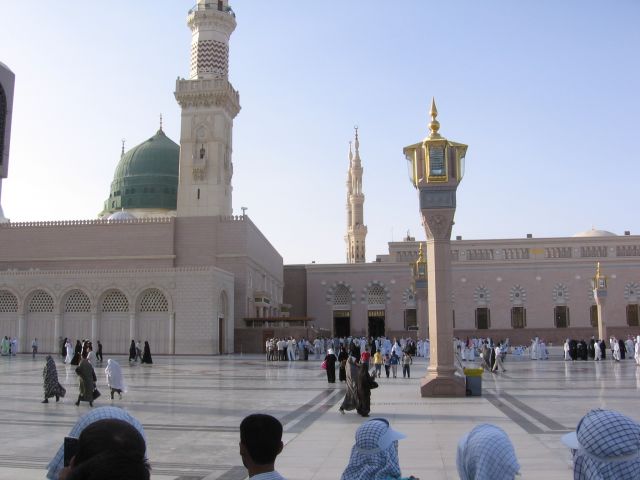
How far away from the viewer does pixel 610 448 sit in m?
2.04

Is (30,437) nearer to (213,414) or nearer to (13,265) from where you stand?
(213,414)

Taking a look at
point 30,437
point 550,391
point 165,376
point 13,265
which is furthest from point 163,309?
point 30,437

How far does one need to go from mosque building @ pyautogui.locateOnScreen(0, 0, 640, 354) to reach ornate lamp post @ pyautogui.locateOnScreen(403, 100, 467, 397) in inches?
255

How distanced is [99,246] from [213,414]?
2626 cm

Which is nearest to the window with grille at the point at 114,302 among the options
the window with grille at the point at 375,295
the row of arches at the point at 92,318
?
the row of arches at the point at 92,318

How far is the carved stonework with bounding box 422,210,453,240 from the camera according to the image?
1106 centimetres

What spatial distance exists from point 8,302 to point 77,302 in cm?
305

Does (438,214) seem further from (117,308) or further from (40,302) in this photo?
(40,302)

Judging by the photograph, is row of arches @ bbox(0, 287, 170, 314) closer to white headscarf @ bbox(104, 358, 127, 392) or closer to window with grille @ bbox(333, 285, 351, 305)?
white headscarf @ bbox(104, 358, 127, 392)

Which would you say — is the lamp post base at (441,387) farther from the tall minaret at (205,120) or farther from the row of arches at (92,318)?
the tall minaret at (205,120)

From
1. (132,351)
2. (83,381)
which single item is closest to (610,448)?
(83,381)

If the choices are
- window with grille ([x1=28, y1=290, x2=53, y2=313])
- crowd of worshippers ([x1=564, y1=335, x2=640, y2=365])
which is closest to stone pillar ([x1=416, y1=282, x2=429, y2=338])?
crowd of worshippers ([x1=564, y1=335, x2=640, y2=365])

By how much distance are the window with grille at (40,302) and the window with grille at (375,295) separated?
21742 millimetres

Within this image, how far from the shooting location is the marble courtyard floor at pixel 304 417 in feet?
18.1
